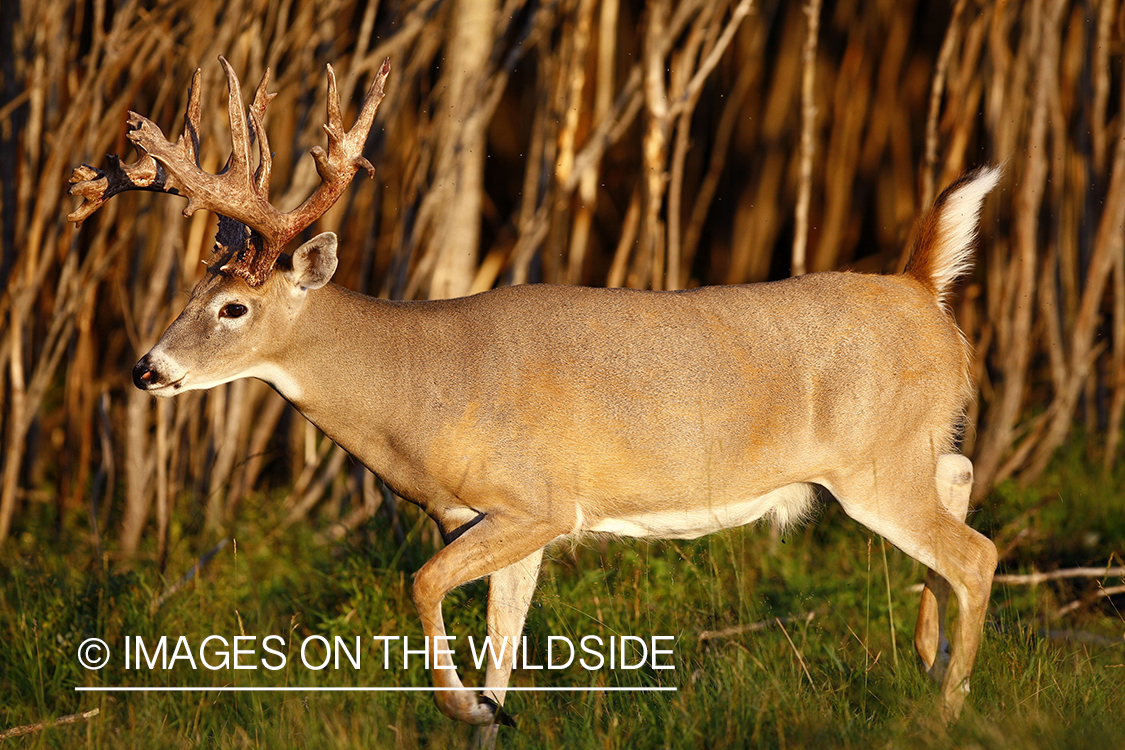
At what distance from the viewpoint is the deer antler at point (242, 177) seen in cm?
372

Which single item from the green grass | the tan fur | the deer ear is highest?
the deer ear

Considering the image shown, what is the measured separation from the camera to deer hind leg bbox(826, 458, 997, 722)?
155 inches

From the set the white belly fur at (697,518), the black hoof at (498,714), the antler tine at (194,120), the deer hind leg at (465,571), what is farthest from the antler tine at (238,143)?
the black hoof at (498,714)

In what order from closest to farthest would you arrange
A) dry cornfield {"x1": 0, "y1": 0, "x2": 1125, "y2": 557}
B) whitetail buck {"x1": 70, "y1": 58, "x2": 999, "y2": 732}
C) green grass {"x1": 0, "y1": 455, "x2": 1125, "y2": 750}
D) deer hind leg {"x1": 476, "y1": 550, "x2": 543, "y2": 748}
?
green grass {"x1": 0, "y1": 455, "x2": 1125, "y2": 750} < whitetail buck {"x1": 70, "y1": 58, "x2": 999, "y2": 732} < deer hind leg {"x1": 476, "y1": 550, "x2": 543, "y2": 748} < dry cornfield {"x1": 0, "y1": 0, "x2": 1125, "y2": 557}

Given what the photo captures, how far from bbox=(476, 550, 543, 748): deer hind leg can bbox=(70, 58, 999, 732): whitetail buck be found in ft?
0.10

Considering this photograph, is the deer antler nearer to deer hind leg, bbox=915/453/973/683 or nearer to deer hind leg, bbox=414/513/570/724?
deer hind leg, bbox=414/513/570/724

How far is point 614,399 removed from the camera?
3.89 meters

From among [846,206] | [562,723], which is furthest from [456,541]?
[846,206]

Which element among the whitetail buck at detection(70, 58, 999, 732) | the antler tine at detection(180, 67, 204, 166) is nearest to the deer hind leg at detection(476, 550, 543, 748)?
the whitetail buck at detection(70, 58, 999, 732)

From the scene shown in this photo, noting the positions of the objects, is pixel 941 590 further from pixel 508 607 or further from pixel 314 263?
pixel 314 263

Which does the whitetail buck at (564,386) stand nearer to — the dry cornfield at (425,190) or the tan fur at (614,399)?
the tan fur at (614,399)

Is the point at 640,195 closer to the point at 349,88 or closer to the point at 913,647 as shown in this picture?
the point at 349,88

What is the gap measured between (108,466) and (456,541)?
274cm

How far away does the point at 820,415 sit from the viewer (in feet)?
13.0
